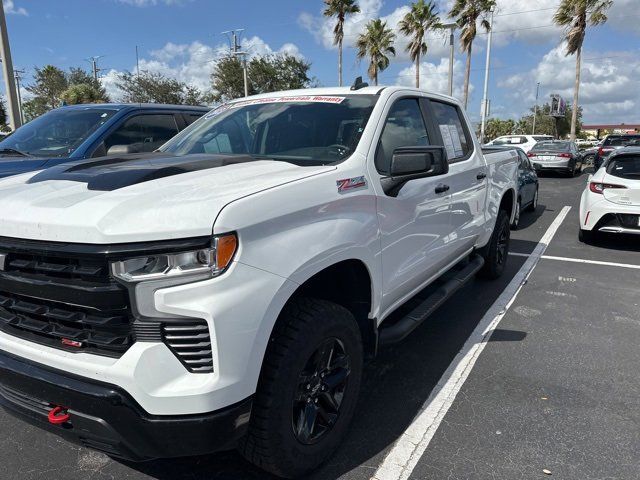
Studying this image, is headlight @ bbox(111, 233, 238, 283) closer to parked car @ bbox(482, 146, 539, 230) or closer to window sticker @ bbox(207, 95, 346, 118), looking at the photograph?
window sticker @ bbox(207, 95, 346, 118)

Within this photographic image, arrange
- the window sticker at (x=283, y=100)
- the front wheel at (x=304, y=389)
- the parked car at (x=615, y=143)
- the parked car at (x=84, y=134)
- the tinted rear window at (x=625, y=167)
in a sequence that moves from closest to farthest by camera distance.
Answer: the front wheel at (x=304, y=389) → the window sticker at (x=283, y=100) → the parked car at (x=84, y=134) → the tinted rear window at (x=625, y=167) → the parked car at (x=615, y=143)

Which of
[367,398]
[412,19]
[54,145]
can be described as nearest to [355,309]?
[367,398]

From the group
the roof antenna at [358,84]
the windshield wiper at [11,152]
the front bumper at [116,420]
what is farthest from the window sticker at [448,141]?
the windshield wiper at [11,152]

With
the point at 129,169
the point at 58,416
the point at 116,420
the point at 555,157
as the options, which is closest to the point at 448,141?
the point at 129,169

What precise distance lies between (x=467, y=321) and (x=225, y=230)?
331 centimetres

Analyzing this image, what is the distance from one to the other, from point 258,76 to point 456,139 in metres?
42.3

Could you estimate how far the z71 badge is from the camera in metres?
2.39

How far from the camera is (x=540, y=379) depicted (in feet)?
11.2

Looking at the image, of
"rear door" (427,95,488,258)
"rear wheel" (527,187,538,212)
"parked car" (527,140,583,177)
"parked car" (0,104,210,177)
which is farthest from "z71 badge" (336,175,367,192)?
"parked car" (527,140,583,177)

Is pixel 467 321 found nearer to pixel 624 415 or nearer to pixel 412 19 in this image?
pixel 624 415

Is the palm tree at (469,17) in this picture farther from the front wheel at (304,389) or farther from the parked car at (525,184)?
the front wheel at (304,389)

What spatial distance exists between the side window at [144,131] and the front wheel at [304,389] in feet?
12.3

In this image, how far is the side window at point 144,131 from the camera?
5.41 meters

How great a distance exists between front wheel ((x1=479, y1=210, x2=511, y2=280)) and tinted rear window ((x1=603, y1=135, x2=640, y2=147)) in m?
16.4
